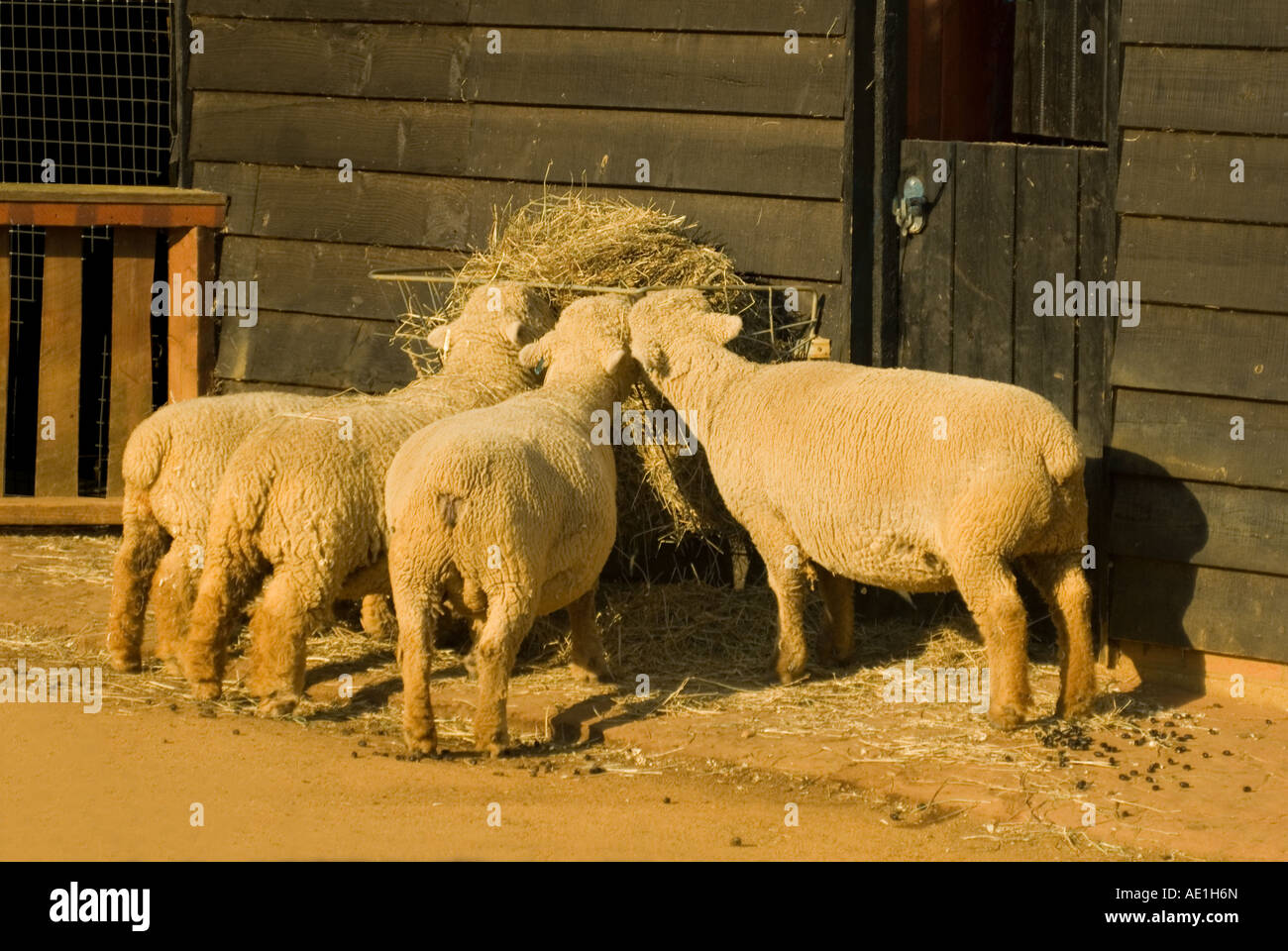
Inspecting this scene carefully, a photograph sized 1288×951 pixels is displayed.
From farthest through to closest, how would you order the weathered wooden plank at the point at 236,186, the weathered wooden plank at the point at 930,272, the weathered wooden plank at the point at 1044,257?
the weathered wooden plank at the point at 236,186
the weathered wooden plank at the point at 930,272
the weathered wooden plank at the point at 1044,257

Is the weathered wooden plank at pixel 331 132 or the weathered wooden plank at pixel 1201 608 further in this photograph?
the weathered wooden plank at pixel 331 132

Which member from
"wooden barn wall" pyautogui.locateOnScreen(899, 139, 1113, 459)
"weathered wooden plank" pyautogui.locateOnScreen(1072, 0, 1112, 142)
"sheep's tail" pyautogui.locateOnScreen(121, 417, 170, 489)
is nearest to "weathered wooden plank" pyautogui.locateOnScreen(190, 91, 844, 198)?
"wooden barn wall" pyautogui.locateOnScreen(899, 139, 1113, 459)

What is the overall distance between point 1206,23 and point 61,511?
6559 millimetres

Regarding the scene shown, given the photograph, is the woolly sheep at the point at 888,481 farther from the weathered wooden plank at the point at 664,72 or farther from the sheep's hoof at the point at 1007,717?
the weathered wooden plank at the point at 664,72

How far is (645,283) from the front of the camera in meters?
7.80

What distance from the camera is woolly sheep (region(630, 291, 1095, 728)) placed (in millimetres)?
6332

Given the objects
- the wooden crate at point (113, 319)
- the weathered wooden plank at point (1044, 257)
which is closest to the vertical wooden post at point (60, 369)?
the wooden crate at point (113, 319)

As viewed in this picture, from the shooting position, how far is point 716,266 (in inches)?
311

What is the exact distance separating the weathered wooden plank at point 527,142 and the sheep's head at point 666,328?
979mm

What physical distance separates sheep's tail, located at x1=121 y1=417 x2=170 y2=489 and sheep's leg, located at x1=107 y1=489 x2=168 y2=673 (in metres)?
0.15

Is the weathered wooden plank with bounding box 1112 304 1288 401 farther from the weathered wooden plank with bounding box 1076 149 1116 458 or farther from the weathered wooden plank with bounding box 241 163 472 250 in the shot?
the weathered wooden plank with bounding box 241 163 472 250

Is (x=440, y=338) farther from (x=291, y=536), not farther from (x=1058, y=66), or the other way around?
(x=1058, y=66)

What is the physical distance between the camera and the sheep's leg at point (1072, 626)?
6.54 m

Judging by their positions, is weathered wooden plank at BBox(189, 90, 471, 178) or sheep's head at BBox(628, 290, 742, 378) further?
weathered wooden plank at BBox(189, 90, 471, 178)
